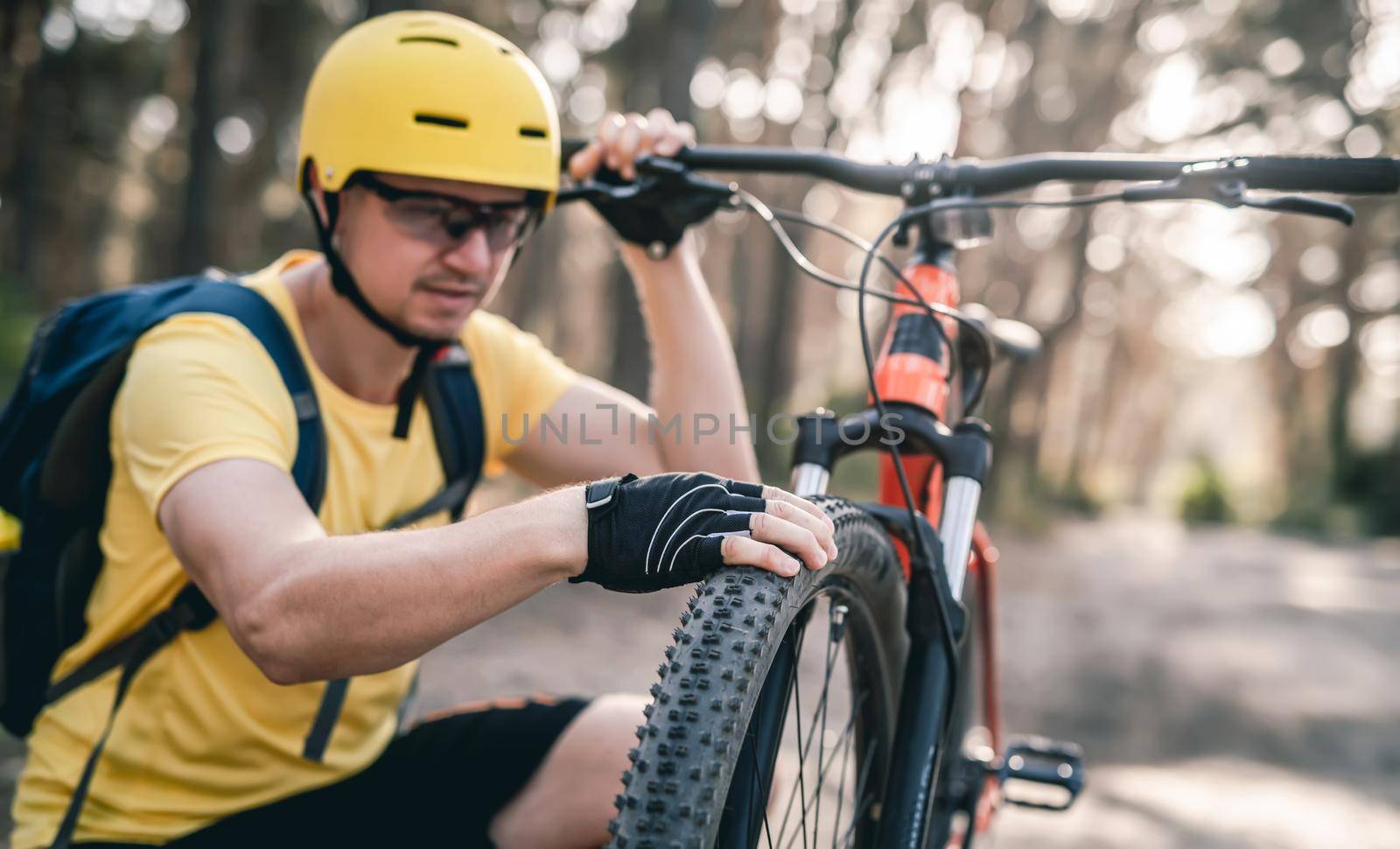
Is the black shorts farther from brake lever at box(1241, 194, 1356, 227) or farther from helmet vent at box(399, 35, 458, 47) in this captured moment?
brake lever at box(1241, 194, 1356, 227)

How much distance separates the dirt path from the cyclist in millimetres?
2103

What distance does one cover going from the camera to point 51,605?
1.94m

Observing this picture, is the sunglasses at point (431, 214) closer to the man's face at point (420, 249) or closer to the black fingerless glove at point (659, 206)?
the man's face at point (420, 249)

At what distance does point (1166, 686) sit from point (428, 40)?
6893 mm

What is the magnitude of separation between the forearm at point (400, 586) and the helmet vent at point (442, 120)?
105 centimetres

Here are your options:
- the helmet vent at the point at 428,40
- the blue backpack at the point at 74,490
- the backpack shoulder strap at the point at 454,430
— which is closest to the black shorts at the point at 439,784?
the blue backpack at the point at 74,490

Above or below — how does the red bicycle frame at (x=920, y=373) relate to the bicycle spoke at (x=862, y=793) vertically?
above

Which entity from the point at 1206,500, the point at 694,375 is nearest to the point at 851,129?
the point at 1206,500

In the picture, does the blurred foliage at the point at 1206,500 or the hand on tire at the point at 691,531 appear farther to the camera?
the blurred foliage at the point at 1206,500

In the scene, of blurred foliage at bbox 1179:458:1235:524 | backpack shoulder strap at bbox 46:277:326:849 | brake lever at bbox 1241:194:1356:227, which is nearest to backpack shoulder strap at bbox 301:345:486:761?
backpack shoulder strap at bbox 46:277:326:849

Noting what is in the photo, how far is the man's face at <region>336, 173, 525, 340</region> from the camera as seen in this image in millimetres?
2246

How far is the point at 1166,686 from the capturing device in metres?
7.51

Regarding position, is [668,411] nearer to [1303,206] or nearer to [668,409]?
[668,409]

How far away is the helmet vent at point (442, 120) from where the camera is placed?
2256mm
